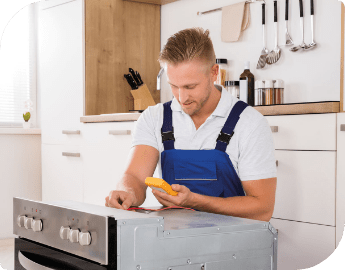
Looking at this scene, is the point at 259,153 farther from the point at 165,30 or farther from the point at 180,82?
the point at 165,30

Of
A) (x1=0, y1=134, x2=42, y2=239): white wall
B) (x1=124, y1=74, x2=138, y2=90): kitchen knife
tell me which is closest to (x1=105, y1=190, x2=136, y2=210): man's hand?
(x1=124, y1=74, x2=138, y2=90): kitchen knife

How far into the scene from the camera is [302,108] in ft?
6.87

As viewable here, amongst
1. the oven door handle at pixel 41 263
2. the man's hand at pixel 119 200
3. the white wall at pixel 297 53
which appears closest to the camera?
the oven door handle at pixel 41 263

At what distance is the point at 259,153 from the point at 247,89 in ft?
4.59

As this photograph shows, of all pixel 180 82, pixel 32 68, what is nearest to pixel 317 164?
pixel 180 82

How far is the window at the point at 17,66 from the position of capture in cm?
395

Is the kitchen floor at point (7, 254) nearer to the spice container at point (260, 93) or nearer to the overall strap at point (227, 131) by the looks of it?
the spice container at point (260, 93)

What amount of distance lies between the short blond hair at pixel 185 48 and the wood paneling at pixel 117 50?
6.27ft

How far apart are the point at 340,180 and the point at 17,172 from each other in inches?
97.6

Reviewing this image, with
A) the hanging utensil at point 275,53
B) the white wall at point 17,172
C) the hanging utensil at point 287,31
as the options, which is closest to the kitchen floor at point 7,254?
the white wall at point 17,172

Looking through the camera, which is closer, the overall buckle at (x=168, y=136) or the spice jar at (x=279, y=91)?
the overall buckle at (x=168, y=136)

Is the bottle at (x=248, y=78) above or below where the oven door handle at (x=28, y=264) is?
above

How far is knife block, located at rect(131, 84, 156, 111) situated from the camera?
3.38 meters

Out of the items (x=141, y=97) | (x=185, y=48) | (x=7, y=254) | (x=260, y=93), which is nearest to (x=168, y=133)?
(x=185, y=48)
